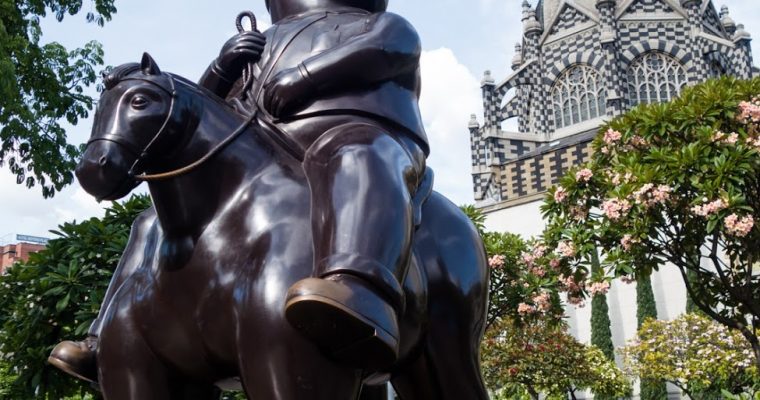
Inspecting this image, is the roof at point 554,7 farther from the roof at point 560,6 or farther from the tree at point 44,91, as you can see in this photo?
the tree at point 44,91

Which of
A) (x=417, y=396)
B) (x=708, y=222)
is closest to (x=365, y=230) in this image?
(x=417, y=396)

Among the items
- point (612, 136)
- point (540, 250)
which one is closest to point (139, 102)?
point (612, 136)

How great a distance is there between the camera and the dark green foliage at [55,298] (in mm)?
5527

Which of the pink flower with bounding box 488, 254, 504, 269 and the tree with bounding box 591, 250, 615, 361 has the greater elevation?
the tree with bounding box 591, 250, 615, 361

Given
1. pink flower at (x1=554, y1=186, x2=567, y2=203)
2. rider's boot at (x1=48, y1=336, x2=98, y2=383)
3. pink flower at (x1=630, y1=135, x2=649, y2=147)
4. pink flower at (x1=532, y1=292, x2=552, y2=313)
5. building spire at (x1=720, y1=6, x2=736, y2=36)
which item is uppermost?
building spire at (x1=720, y1=6, x2=736, y2=36)

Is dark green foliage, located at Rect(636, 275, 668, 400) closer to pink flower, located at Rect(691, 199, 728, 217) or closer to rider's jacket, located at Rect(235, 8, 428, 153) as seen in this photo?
pink flower, located at Rect(691, 199, 728, 217)

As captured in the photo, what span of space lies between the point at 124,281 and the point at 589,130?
106 ft

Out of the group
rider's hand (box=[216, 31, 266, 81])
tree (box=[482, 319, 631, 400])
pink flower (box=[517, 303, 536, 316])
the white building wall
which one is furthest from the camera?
the white building wall

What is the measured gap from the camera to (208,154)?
177 centimetres

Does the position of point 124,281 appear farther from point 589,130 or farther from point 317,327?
point 589,130

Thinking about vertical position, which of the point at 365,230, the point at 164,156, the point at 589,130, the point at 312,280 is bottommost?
the point at 312,280

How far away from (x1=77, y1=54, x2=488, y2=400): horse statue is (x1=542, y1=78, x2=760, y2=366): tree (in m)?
7.61

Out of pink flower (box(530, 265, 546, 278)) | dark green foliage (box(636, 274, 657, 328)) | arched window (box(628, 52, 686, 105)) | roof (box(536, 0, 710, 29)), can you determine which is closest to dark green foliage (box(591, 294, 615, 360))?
dark green foliage (box(636, 274, 657, 328))

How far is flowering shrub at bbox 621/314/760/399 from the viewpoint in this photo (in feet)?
56.5
